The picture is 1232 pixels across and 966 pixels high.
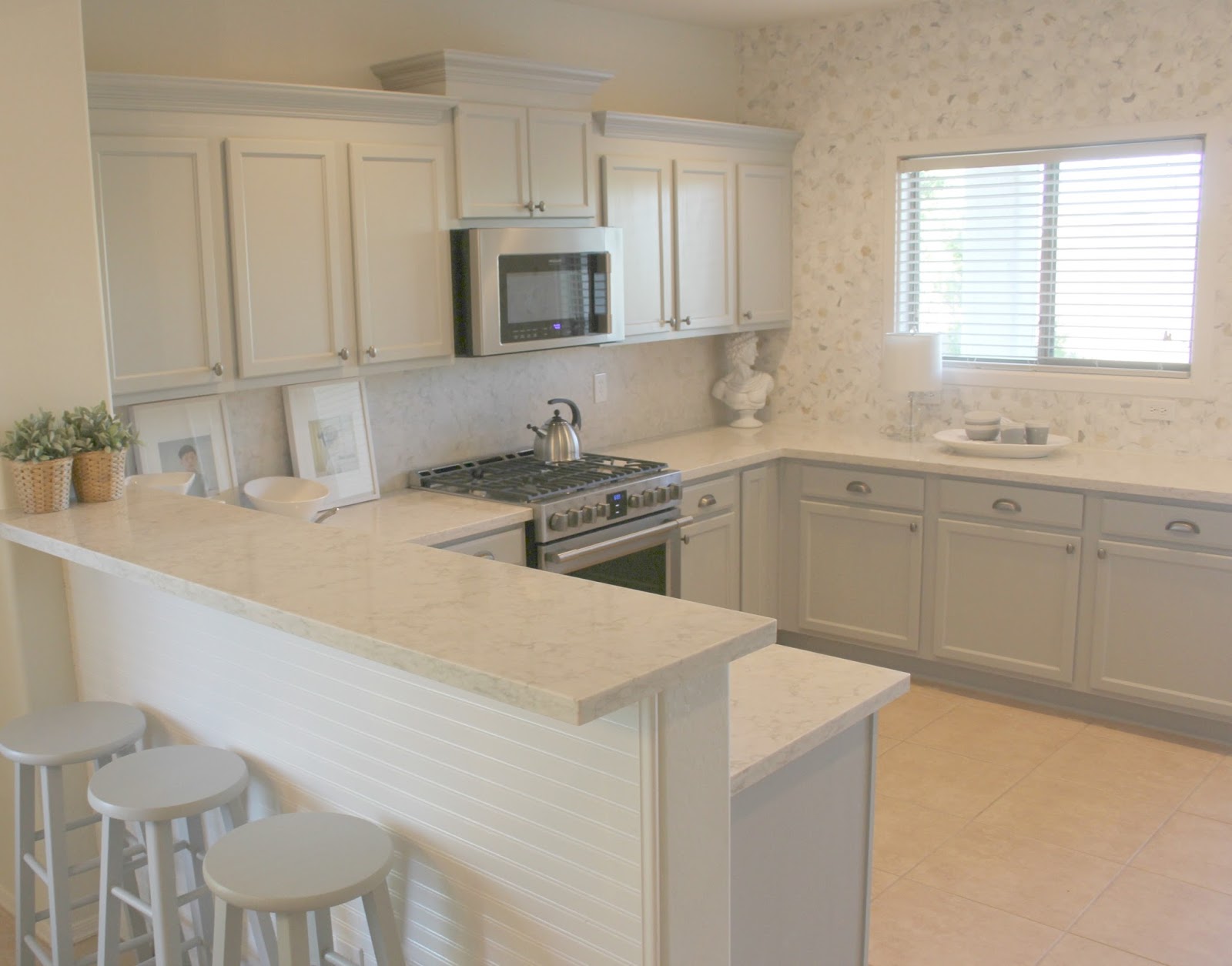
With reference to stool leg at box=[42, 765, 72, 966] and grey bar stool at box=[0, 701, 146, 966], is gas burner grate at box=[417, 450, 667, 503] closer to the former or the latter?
grey bar stool at box=[0, 701, 146, 966]

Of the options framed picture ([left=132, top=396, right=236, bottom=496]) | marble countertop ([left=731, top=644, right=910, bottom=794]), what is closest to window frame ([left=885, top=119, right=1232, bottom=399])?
marble countertop ([left=731, top=644, right=910, bottom=794])

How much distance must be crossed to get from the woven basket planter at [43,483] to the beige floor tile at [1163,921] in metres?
2.67

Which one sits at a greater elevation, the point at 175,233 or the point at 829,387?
the point at 175,233

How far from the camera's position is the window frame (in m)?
4.28

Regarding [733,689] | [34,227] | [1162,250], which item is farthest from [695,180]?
[733,689]

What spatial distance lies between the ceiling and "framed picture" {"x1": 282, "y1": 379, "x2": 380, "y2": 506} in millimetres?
1879

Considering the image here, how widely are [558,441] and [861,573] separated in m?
1.38

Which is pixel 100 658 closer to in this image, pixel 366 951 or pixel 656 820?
pixel 366 951

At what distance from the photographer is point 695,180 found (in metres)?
4.85

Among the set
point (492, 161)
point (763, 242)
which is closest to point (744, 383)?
point (763, 242)

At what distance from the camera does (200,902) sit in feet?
8.03

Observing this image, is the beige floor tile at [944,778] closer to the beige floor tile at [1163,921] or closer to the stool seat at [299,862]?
the beige floor tile at [1163,921]

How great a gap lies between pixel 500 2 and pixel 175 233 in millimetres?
1753

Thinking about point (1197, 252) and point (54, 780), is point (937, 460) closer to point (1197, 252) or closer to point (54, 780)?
point (1197, 252)
